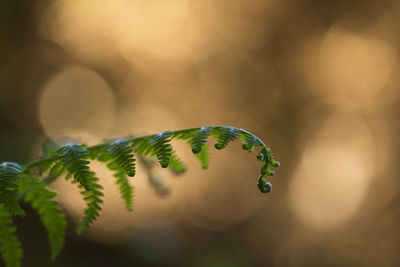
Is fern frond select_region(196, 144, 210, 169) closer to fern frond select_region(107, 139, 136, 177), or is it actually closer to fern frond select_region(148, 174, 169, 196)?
fern frond select_region(107, 139, 136, 177)

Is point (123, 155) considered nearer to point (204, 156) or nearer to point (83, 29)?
point (204, 156)

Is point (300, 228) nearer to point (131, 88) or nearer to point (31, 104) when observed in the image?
point (131, 88)

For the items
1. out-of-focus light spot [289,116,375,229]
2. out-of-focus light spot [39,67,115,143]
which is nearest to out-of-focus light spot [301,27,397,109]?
out-of-focus light spot [289,116,375,229]

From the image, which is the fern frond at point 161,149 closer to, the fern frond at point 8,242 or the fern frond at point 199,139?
the fern frond at point 199,139

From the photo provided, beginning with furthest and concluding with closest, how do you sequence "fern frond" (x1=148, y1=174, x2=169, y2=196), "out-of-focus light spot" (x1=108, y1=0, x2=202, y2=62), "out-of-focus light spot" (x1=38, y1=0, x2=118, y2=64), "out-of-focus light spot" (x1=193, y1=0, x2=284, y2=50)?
"out-of-focus light spot" (x1=193, y1=0, x2=284, y2=50) → "out-of-focus light spot" (x1=108, y1=0, x2=202, y2=62) → "out-of-focus light spot" (x1=38, y1=0, x2=118, y2=64) → "fern frond" (x1=148, y1=174, x2=169, y2=196)

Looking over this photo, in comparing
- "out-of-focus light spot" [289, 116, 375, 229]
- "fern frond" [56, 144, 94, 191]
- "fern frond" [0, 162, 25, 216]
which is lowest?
"fern frond" [0, 162, 25, 216]

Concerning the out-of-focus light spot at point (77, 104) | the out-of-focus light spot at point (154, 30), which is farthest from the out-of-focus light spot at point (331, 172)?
Result: the out-of-focus light spot at point (77, 104)

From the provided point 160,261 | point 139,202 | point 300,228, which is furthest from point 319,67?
point 160,261
